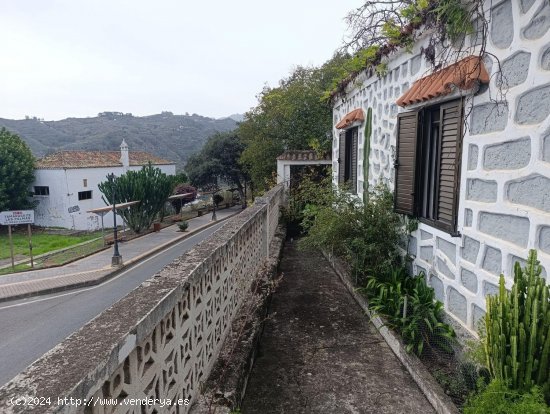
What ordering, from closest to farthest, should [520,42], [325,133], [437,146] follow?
[520,42] < [437,146] < [325,133]

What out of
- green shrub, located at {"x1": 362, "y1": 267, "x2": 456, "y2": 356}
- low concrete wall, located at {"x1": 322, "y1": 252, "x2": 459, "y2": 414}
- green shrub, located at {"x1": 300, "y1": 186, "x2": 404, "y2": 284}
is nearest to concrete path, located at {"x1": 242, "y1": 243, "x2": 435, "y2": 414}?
low concrete wall, located at {"x1": 322, "y1": 252, "x2": 459, "y2": 414}

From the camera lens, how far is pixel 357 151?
23.4 feet

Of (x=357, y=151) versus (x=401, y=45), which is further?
(x=357, y=151)

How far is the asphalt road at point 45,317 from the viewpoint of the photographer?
8.61 metres

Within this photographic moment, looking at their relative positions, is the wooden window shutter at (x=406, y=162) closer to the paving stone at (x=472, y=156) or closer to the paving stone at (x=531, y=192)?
the paving stone at (x=472, y=156)

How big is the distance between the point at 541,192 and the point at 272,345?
105 inches

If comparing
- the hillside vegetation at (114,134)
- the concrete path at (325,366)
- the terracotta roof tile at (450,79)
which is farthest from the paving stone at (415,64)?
the hillside vegetation at (114,134)

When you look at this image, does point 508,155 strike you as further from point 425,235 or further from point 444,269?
point 425,235

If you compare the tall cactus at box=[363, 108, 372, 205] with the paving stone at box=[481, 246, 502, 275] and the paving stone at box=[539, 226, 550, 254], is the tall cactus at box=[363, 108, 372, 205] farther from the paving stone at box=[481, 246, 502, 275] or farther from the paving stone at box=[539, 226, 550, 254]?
the paving stone at box=[539, 226, 550, 254]

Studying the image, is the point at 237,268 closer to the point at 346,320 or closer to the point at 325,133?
the point at 346,320

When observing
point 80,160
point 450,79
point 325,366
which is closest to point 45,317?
point 325,366

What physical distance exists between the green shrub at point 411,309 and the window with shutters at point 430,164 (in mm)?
811

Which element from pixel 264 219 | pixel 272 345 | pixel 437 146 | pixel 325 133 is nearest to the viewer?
pixel 272 345

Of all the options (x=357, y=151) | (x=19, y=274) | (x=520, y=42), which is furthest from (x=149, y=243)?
(x=520, y=42)
